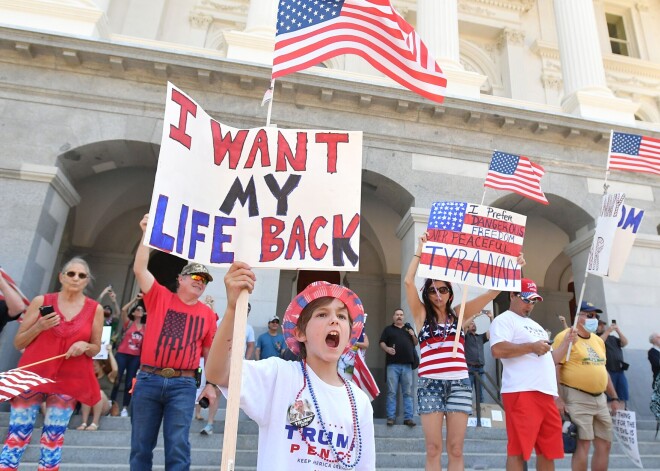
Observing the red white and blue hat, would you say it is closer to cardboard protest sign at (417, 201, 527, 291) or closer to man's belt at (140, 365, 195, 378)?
man's belt at (140, 365, 195, 378)

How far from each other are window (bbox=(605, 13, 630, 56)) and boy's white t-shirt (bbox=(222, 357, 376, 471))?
22.3 metres

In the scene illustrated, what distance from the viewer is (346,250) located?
2.42m

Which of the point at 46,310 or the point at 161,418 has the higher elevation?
the point at 46,310

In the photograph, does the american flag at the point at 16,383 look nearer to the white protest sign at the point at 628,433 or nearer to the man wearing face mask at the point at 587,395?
the man wearing face mask at the point at 587,395

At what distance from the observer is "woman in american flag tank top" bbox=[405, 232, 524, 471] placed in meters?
3.73

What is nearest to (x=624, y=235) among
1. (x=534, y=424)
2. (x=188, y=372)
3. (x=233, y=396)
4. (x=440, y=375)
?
(x=534, y=424)

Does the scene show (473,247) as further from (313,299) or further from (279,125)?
(279,125)

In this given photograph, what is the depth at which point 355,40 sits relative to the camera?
160 inches

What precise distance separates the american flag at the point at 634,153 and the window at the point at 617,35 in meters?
15.1

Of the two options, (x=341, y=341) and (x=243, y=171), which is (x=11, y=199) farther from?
(x=341, y=341)

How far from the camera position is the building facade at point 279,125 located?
9.51 meters

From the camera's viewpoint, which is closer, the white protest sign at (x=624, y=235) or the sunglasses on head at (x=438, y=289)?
the sunglasses on head at (x=438, y=289)

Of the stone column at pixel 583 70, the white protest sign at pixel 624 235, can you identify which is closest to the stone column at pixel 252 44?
the white protest sign at pixel 624 235

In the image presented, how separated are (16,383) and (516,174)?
668 centimetres
